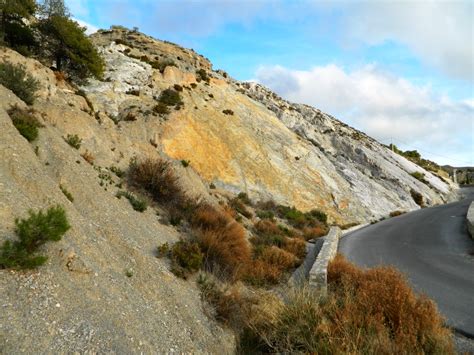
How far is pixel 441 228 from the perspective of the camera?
794 inches

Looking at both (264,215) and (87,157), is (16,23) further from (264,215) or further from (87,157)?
(264,215)

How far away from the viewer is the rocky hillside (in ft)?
18.9

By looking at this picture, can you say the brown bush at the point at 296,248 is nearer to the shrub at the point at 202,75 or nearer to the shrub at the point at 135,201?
the shrub at the point at 135,201

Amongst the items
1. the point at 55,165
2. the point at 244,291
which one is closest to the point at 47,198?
the point at 55,165

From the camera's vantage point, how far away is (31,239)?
588 cm

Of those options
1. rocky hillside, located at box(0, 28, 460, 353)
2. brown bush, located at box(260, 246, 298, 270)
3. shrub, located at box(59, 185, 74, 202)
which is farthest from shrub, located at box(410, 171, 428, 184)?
shrub, located at box(59, 185, 74, 202)

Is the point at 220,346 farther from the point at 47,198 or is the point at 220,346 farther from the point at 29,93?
the point at 29,93

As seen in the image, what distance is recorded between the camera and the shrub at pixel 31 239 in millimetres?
5531

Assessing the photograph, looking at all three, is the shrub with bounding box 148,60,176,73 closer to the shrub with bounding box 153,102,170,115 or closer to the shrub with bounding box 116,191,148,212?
the shrub with bounding box 153,102,170,115

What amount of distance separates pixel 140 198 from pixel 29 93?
226 inches

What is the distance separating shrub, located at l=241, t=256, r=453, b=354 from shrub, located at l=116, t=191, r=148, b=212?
558 cm

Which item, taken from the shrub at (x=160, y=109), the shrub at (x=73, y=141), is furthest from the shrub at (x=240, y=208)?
the shrub at (x=73, y=141)

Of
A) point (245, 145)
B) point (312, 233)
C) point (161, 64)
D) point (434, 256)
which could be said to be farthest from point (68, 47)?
point (434, 256)

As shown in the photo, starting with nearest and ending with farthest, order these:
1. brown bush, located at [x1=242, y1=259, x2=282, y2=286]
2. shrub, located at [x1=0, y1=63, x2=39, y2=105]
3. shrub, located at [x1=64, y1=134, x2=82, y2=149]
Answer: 1. brown bush, located at [x1=242, y1=259, x2=282, y2=286]
2. shrub, located at [x1=0, y1=63, x2=39, y2=105]
3. shrub, located at [x1=64, y1=134, x2=82, y2=149]
